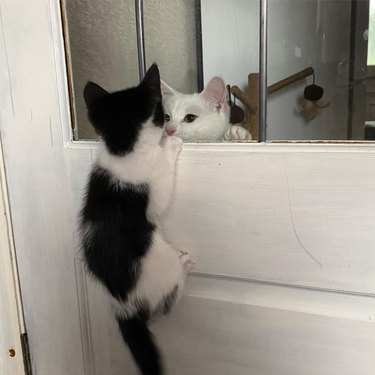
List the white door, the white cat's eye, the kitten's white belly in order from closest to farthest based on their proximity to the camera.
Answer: the white door
the kitten's white belly
the white cat's eye

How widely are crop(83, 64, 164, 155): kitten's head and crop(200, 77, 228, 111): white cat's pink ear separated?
10 centimetres

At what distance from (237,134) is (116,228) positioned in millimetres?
249

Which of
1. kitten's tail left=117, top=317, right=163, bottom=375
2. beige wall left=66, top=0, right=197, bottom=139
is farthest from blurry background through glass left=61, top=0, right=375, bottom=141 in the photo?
kitten's tail left=117, top=317, right=163, bottom=375

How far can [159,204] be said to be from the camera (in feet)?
2.13

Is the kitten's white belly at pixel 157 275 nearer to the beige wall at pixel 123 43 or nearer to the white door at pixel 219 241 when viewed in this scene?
the white door at pixel 219 241

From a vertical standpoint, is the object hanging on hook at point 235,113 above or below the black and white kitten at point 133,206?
above

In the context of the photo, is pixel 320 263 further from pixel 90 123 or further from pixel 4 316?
pixel 4 316

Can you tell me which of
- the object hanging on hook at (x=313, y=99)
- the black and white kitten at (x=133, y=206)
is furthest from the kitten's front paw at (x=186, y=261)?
the object hanging on hook at (x=313, y=99)

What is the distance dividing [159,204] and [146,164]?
0.27 feet

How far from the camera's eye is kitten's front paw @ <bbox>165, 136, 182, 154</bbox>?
64cm

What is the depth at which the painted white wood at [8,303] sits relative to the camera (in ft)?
2.55

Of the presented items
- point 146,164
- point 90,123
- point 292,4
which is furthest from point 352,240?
point 292,4

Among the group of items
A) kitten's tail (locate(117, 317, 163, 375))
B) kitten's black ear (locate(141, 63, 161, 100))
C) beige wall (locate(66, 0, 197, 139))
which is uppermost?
beige wall (locate(66, 0, 197, 139))

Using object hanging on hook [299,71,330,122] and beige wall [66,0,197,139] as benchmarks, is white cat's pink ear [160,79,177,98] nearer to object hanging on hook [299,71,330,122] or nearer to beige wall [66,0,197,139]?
beige wall [66,0,197,139]
